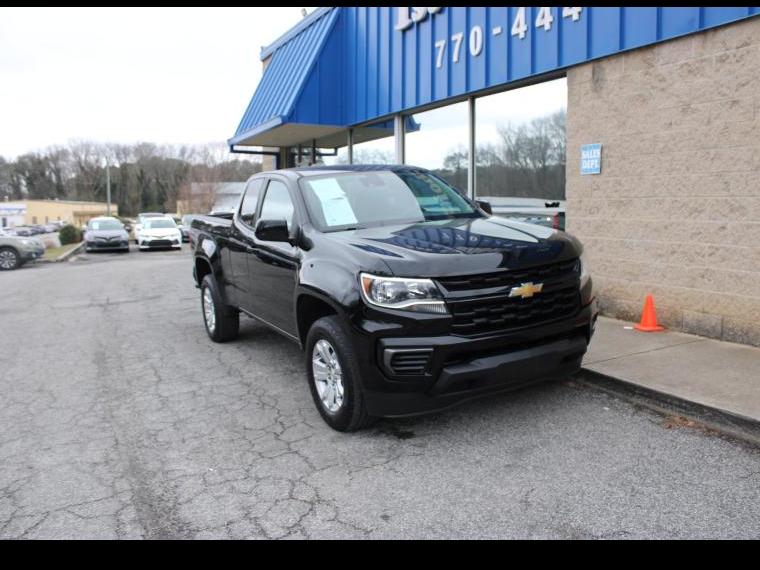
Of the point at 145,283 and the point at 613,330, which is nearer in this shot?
the point at 613,330

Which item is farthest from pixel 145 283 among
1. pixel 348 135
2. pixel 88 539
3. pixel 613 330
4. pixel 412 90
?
pixel 88 539

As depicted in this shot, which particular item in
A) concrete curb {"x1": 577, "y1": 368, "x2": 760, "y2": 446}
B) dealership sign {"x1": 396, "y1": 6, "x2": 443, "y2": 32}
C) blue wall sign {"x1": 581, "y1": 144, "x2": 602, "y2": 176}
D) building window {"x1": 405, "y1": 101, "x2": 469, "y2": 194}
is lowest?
concrete curb {"x1": 577, "y1": 368, "x2": 760, "y2": 446}

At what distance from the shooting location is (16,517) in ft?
10.7

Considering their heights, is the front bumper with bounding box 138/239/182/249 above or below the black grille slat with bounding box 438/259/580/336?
below

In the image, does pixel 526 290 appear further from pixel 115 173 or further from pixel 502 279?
pixel 115 173

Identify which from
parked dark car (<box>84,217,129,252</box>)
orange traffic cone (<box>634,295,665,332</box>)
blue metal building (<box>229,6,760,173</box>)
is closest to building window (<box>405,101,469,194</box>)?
blue metal building (<box>229,6,760,173</box>)

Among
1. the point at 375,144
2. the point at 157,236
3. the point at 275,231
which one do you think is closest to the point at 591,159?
the point at 275,231

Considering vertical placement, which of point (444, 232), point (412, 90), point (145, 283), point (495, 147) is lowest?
point (145, 283)

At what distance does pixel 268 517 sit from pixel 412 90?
8.55 metres

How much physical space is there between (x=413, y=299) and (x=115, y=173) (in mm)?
112053

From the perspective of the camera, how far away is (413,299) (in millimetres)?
3746

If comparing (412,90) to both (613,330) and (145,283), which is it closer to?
(613,330)

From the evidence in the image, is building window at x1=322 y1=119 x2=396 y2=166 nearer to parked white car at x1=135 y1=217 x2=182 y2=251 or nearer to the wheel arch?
the wheel arch

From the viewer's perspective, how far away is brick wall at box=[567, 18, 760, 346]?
223 inches
